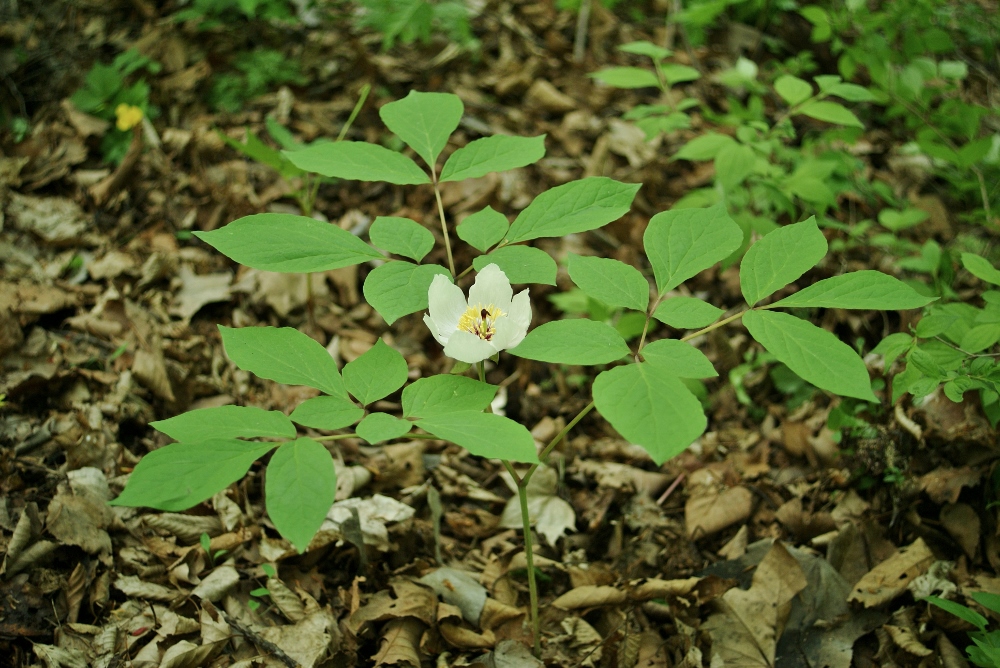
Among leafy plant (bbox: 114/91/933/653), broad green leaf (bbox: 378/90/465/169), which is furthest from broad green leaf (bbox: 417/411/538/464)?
broad green leaf (bbox: 378/90/465/169)

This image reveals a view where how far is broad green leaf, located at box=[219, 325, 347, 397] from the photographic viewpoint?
132cm

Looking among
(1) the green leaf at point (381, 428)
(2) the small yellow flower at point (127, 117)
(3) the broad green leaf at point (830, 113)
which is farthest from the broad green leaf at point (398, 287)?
(2) the small yellow flower at point (127, 117)

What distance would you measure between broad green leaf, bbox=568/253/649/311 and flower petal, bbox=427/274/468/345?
Result: 0.25 meters

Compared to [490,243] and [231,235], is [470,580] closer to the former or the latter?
[490,243]

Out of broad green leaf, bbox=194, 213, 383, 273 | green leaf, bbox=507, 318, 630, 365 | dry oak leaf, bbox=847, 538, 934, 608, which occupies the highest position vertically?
broad green leaf, bbox=194, 213, 383, 273

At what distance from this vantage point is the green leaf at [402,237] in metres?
1.51

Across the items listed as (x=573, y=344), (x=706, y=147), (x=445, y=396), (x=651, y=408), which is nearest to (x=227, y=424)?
(x=445, y=396)

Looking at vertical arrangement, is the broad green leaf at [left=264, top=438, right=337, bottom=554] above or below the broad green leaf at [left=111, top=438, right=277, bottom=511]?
below

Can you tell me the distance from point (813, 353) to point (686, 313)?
25 cm

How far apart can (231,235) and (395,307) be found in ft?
1.22

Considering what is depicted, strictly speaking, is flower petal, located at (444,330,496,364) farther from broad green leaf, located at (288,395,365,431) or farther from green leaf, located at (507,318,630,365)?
broad green leaf, located at (288,395,365,431)

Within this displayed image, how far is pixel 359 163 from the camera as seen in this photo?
A: 1617 millimetres

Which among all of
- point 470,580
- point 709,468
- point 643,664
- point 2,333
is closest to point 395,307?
point 470,580

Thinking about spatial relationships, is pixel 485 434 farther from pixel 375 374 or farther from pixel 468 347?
pixel 375 374
